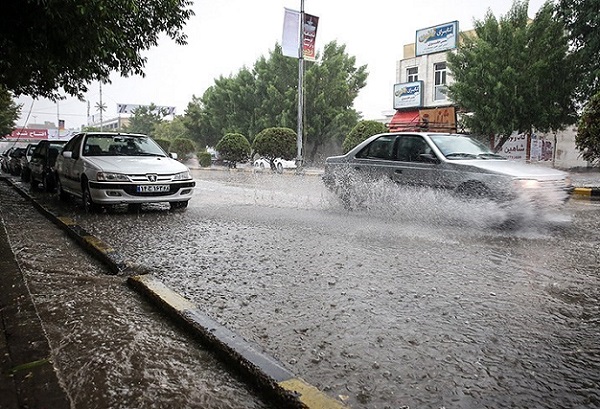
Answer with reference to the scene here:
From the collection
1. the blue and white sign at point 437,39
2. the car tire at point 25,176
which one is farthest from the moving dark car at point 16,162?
the blue and white sign at point 437,39

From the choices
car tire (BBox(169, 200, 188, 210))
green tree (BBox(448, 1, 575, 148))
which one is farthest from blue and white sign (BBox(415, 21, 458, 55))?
car tire (BBox(169, 200, 188, 210))

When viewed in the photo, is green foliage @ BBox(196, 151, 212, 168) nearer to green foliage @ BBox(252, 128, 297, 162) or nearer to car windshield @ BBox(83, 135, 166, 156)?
green foliage @ BBox(252, 128, 297, 162)

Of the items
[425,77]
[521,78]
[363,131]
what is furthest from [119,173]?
[425,77]

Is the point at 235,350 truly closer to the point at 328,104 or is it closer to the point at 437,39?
the point at 437,39

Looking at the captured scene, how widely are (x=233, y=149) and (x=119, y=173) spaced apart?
25.8m

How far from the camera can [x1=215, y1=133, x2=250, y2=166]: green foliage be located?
1332 inches

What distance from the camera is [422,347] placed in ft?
9.33

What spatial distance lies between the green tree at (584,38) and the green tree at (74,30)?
62.0ft

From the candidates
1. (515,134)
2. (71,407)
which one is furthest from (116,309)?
(515,134)

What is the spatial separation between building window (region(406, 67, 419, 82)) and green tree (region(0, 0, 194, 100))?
27678 mm

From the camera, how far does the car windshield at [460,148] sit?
7.69 metres

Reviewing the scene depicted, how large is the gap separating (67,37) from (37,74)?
246 inches

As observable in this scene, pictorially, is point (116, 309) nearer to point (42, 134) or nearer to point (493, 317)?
point (493, 317)

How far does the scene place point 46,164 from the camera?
503 inches
